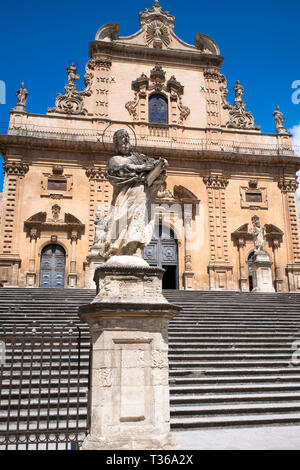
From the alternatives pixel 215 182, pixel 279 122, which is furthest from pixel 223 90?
pixel 215 182

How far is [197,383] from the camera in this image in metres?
8.61

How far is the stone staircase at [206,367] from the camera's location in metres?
7.32

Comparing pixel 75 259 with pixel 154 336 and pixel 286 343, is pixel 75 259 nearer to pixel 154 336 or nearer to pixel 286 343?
pixel 286 343

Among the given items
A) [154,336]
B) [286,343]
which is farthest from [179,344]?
[154,336]

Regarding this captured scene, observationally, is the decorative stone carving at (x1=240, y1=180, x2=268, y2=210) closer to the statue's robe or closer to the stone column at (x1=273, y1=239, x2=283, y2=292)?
the stone column at (x1=273, y1=239, x2=283, y2=292)

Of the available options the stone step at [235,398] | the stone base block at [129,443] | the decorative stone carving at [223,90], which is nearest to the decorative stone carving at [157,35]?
the decorative stone carving at [223,90]

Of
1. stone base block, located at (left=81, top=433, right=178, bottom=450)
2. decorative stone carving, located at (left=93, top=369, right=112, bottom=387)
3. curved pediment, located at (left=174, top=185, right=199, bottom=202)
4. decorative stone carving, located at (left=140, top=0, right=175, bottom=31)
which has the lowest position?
stone base block, located at (left=81, top=433, right=178, bottom=450)

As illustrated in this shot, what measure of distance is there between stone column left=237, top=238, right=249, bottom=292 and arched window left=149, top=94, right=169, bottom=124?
8.83 metres

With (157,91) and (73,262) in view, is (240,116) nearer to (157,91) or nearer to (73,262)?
(157,91)

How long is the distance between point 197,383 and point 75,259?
50.3 ft

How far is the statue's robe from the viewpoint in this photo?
5961mm

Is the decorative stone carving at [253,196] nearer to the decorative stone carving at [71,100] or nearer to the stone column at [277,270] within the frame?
the stone column at [277,270]

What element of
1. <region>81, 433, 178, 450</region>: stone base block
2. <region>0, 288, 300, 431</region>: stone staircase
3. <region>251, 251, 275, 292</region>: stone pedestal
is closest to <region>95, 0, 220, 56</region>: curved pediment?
<region>251, 251, 275, 292</region>: stone pedestal
